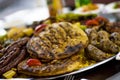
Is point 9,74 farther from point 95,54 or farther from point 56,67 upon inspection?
point 95,54

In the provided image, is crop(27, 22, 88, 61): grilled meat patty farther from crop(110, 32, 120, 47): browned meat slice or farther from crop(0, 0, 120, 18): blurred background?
crop(0, 0, 120, 18): blurred background

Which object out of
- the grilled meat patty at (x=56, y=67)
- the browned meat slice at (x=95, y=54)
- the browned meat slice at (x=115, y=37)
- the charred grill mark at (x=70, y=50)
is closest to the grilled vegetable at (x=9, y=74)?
the grilled meat patty at (x=56, y=67)

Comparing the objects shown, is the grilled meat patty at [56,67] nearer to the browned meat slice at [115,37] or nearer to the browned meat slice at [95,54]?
the browned meat slice at [95,54]

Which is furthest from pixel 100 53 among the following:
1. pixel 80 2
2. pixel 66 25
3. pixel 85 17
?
pixel 80 2

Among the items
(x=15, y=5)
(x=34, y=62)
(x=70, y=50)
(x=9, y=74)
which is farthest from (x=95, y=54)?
(x=15, y=5)

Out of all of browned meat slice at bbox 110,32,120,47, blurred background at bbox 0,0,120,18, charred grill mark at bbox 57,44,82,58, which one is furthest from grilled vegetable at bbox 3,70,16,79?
blurred background at bbox 0,0,120,18

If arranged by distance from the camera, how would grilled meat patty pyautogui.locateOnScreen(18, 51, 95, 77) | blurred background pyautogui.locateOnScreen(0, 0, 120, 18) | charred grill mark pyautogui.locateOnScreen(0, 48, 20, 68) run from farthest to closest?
blurred background pyautogui.locateOnScreen(0, 0, 120, 18) < charred grill mark pyautogui.locateOnScreen(0, 48, 20, 68) < grilled meat patty pyautogui.locateOnScreen(18, 51, 95, 77)
